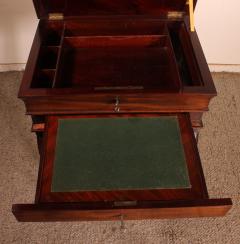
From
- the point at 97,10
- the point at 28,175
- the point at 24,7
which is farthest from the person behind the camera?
the point at 24,7


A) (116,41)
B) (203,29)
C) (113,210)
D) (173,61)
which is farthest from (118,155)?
(203,29)

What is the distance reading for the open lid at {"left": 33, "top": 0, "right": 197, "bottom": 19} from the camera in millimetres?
921

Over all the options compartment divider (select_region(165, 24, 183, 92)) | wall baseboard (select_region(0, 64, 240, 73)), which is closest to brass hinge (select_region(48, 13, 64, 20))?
compartment divider (select_region(165, 24, 183, 92))

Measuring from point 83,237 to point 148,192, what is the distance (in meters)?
0.53

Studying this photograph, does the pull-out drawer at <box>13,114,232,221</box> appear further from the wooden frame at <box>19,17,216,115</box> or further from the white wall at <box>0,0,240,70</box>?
the white wall at <box>0,0,240,70</box>

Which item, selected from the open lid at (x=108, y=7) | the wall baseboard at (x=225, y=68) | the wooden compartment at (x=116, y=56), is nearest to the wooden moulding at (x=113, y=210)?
the wooden compartment at (x=116, y=56)

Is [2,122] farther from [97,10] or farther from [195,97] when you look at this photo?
[195,97]

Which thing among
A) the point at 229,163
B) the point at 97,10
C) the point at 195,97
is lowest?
the point at 229,163

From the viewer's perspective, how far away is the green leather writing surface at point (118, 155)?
26.1 inches

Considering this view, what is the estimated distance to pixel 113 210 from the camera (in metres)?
0.61

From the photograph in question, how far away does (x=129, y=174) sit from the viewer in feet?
2.23

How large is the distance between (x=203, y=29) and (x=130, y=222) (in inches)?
39.6

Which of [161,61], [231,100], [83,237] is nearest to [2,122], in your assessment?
[83,237]

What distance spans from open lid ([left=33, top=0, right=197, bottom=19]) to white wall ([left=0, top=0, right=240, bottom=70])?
21.5 inches
